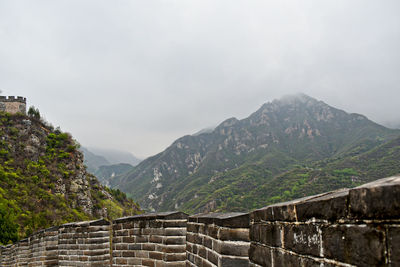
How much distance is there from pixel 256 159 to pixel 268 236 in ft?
415

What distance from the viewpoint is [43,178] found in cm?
3756

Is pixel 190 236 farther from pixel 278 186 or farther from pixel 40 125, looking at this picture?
pixel 278 186

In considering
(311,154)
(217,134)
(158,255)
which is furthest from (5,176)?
(217,134)

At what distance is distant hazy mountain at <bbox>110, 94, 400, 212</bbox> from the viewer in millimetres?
85950

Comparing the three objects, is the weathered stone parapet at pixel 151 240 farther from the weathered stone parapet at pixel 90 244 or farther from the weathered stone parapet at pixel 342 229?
the weathered stone parapet at pixel 342 229

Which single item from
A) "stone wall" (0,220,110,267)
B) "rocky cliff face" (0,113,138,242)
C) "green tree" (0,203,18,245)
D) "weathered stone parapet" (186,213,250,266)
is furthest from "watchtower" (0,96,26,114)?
"weathered stone parapet" (186,213,250,266)

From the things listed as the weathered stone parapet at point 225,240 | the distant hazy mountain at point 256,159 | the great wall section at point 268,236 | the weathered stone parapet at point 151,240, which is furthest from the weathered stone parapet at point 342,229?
the distant hazy mountain at point 256,159

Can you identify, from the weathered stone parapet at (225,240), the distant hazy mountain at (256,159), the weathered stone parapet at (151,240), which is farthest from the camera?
the distant hazy mountain at (256,159)

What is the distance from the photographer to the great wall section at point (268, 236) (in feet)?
4.59

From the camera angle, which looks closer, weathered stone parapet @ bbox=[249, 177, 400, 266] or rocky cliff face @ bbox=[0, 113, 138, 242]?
weathered stone parapet @ bbox=[249, 177, 400, 266]

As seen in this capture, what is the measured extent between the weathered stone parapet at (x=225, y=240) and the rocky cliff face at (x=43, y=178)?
26.8m

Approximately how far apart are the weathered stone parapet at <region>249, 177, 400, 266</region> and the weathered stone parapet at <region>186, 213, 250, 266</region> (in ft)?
3.08

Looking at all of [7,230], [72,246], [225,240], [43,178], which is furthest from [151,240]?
[43,178]

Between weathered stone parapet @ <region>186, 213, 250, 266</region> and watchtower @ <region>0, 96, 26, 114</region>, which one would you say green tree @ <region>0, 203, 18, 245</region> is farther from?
watchtower @ <region>0, 96, 26, 114</region>
